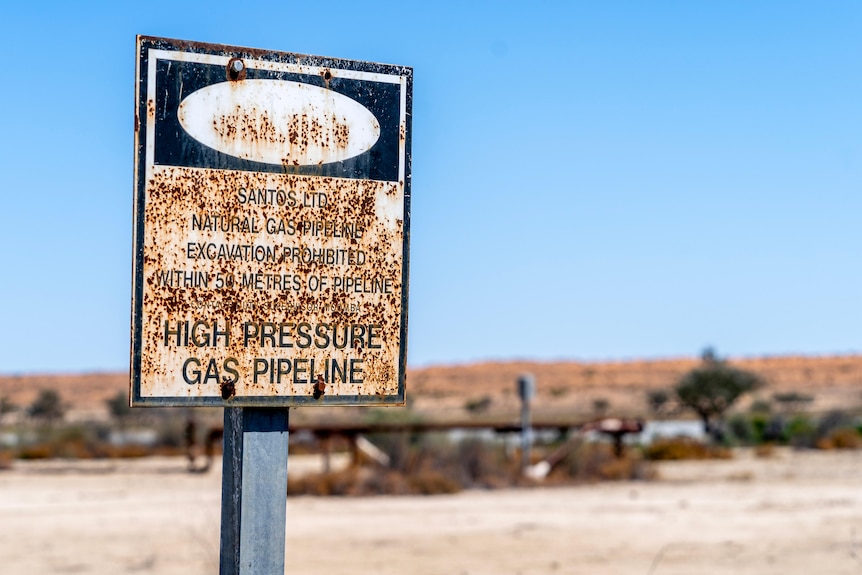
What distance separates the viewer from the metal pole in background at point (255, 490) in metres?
3.09

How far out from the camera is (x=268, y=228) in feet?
10.3

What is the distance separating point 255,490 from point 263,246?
2.10 ft

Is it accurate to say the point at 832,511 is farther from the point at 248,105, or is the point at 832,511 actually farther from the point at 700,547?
the point at 248,105

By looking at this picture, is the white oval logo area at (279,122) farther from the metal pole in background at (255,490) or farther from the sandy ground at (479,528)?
the sandy ground at (479,528)

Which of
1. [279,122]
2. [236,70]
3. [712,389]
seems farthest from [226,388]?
[712,389]

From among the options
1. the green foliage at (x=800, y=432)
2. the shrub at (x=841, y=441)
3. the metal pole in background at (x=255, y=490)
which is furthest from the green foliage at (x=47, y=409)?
the metal pole in background at (x=255, y=490)

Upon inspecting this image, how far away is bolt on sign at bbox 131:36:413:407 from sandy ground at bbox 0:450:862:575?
6.45m

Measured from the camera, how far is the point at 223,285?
308 cm

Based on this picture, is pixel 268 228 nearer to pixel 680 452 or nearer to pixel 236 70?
pixel 236 70

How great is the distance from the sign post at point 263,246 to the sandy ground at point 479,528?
640cm

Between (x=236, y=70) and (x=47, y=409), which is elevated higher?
(x=236, y=70)

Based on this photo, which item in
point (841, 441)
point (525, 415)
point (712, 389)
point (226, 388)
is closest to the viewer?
point (226, 388)

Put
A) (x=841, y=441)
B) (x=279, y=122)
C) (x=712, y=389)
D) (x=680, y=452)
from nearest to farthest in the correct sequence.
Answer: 1. (x=279, y=122)
2. (x=680, y=452)
3. (x=841, y=441)
4. (x=712, y=389)

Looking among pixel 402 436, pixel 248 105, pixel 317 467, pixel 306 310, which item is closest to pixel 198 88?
pixel 248 105
